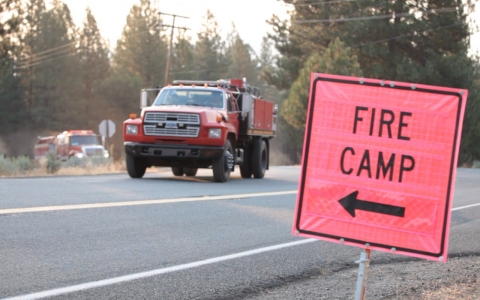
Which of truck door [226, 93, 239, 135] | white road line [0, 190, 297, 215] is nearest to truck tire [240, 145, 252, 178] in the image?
truck door [226, 93, 239, 135]

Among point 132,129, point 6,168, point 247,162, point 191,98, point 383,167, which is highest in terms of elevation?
point 191,98

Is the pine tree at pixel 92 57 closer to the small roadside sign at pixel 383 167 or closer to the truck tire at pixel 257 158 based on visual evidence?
the truck tire at pixel 257 158

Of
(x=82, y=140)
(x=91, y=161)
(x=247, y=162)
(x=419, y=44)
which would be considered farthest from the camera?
(x=419, y=44)

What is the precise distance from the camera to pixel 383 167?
5.12 metres

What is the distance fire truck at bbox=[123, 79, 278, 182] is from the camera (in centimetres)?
1775

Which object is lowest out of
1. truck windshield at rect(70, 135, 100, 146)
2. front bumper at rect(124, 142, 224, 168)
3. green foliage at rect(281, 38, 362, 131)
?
truck windshield at rect(70, 135, 100, 146)

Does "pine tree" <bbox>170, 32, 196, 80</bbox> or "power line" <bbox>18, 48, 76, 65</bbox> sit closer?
"power line" <bbox>18, 48, 76, 65</bbox>

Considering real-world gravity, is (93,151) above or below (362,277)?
below

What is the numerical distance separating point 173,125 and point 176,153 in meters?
0.64

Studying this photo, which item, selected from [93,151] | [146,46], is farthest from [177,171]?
[146,46]

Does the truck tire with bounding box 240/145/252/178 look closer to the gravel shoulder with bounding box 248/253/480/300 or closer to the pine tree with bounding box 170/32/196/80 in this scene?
the gravel shoulder with bounding box 248/253/480/300

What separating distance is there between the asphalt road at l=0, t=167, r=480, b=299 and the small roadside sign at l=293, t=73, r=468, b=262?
123 cm

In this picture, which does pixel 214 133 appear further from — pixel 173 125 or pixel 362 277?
pixel 362 277

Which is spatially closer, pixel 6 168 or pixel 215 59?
pixel 6 168
